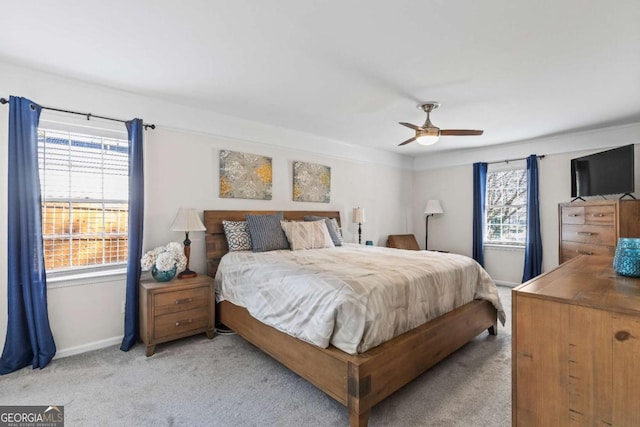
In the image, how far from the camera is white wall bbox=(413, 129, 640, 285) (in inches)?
171

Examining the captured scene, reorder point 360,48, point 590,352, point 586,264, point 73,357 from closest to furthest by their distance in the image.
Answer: point 590,352 → point 586,264 → point 360,48 → point 73,357

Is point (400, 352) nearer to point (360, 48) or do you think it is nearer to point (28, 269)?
point (360, 48)

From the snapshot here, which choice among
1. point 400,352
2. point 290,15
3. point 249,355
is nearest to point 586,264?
point 400,352

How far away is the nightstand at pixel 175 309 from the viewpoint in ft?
8.77

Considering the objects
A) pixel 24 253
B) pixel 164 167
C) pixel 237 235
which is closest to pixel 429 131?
pixel 237 235

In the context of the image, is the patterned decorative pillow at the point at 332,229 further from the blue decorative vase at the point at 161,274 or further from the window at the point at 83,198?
the window at the point at 83,198

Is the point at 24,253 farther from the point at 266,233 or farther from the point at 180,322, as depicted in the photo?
the point at 266,233

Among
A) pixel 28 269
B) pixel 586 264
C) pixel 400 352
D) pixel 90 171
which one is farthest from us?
pixel 90 171

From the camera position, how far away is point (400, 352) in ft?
6.38

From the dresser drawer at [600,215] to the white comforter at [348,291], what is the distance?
74.1 inches

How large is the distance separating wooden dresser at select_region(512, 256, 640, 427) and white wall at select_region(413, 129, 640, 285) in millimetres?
4130

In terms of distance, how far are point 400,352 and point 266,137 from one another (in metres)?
3.11

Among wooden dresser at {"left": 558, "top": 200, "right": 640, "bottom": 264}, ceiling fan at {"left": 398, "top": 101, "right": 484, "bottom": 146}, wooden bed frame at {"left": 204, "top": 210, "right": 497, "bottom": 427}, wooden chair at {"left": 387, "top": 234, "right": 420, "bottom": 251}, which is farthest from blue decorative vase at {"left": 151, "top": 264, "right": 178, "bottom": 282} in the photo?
wooden dresser at {"left": 558, "top": 200, "right": 640, "bottom": 264}

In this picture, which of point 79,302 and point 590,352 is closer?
point 590,352
